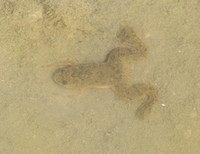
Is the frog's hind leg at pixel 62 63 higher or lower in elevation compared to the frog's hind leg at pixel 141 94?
higher

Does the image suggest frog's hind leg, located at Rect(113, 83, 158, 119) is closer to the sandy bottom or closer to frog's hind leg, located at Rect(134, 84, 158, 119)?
frog's hind leg, located at Rect(134, 84, 158, 119)

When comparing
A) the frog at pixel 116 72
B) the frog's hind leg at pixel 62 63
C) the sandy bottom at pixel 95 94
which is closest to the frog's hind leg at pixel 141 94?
the frog at pixel 116 72

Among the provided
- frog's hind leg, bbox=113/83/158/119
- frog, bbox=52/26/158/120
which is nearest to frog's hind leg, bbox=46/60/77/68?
frog, bbox=52/26/158/120

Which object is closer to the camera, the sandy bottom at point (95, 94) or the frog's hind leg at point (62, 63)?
the sandy bottom at point (95, 94)

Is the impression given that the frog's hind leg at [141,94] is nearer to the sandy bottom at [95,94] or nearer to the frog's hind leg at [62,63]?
the sandy bottom at [95,94]

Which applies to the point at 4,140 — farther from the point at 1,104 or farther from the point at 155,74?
the point at 155,74

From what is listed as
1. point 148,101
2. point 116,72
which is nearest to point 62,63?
point 116,72

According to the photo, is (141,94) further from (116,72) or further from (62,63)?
(62,63)
